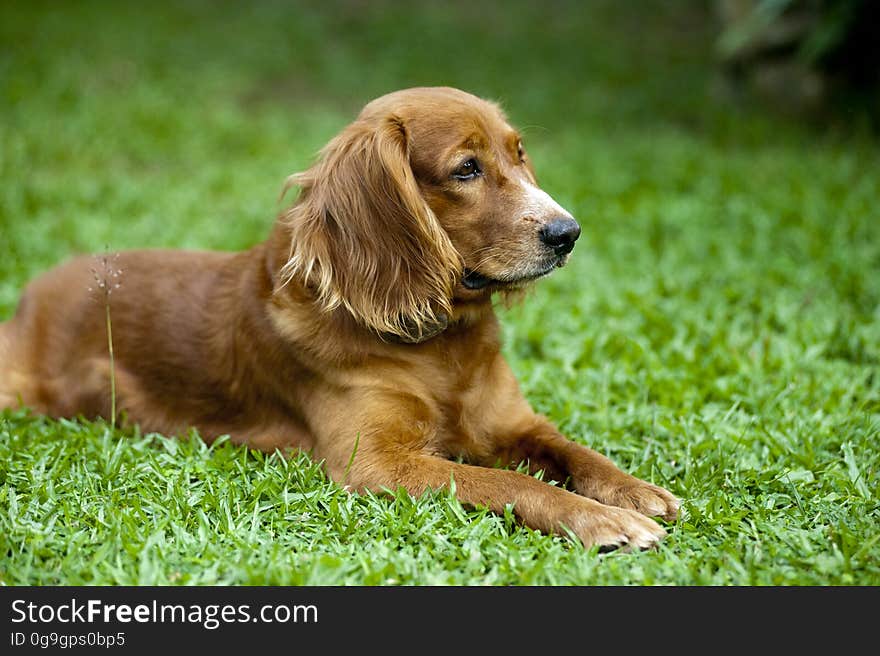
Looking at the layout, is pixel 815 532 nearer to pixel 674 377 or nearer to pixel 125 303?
pixel 674 377

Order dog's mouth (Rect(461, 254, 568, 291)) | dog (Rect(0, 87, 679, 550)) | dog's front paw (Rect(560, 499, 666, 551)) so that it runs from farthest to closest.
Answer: dog's mouth (Rect(461, 254, 568, 291))
dog (Rect(0, 87, 679, 550))
dog's front paw (Rect(560, 499, 666, 551))

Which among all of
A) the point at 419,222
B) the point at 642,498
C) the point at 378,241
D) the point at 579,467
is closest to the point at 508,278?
the point at 419,222

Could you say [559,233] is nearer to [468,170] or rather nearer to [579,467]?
[468,170]

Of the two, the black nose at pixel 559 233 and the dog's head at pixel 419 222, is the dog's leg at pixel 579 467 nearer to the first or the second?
the dog's head at pixel 419 222

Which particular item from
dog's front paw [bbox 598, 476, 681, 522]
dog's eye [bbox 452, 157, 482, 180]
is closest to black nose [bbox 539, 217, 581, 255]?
dog's eye [bbox 452, 157, 482, 180]

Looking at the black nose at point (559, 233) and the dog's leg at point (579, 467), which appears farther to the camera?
the black nose at point (559, 233)

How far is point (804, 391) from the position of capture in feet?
16.0

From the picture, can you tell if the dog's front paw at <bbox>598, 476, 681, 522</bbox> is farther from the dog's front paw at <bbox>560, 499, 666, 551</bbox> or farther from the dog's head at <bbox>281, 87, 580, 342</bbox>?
the dog's head at <bbox>281, 87, 580, 342</bbox>

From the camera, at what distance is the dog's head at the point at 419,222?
3.71 metres

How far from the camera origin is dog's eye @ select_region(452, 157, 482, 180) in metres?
3.78

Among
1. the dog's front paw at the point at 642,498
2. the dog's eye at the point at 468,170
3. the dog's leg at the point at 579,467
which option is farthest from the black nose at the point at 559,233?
the dog's front paw at the point at 642,498

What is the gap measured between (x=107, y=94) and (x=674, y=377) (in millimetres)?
8621

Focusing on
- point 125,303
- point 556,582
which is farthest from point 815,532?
point 125,303

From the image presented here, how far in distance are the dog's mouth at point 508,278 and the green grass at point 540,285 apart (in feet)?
2.42
